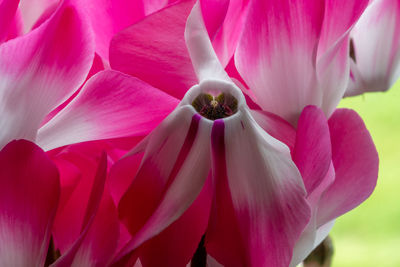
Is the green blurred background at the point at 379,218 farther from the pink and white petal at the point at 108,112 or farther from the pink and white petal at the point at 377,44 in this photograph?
the pink and white petal at the point at 108,112

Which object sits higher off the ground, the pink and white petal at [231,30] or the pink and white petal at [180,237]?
the pink and white petal at [231,30]

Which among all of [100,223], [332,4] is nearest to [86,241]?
[100,223]

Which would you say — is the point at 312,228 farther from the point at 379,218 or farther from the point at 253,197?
the point at 379,218

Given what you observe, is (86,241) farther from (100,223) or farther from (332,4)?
(332,4)

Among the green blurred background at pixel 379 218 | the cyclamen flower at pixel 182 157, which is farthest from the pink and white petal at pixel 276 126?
the green blurred background at pixel 379 218
